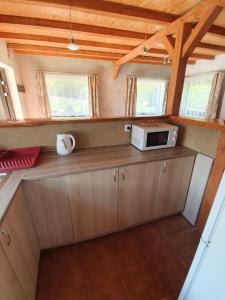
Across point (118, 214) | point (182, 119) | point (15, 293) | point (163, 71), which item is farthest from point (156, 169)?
point (163, 71)

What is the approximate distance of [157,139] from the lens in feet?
5.26

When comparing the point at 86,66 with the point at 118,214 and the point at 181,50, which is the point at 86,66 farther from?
the point at 118,214

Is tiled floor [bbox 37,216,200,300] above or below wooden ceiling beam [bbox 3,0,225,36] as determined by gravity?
below

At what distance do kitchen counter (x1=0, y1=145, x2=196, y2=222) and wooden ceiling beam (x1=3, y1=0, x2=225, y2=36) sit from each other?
62.0 inches

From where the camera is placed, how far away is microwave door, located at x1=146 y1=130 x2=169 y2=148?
1557 millimetres

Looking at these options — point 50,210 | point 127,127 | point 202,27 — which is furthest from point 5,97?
point 202,27

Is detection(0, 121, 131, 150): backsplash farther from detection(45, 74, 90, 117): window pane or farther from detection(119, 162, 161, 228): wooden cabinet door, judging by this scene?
detection(45, 74, 90, 117): window pane

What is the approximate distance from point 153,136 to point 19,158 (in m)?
1.28

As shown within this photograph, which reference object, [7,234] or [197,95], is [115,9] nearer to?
[7,234]

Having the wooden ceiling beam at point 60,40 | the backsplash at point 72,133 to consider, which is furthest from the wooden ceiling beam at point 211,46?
the backsplash at point 72,133

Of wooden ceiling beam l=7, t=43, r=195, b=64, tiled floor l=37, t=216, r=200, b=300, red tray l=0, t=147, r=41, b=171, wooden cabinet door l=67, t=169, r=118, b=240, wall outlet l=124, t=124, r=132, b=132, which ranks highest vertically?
wooden ceiling beam l=7, t=43, r=195, b=64

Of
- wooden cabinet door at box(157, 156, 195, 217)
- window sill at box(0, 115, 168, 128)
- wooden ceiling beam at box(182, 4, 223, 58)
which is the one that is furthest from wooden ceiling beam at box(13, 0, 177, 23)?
wooden cabinet door at box(157, 156, 195, 217)

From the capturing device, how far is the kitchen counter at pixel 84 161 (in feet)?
3.41

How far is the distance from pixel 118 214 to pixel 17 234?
867 mm
